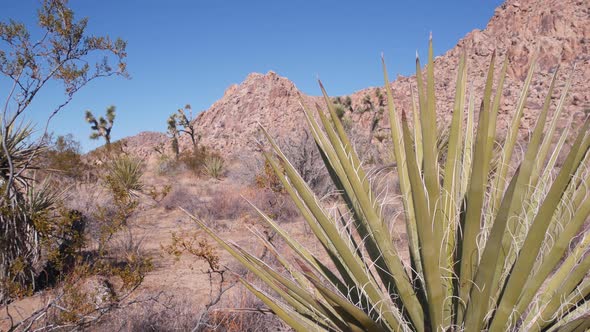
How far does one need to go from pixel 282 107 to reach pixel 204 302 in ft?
159

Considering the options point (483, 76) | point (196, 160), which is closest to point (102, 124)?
point (196, 160)

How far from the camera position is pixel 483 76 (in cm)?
3466

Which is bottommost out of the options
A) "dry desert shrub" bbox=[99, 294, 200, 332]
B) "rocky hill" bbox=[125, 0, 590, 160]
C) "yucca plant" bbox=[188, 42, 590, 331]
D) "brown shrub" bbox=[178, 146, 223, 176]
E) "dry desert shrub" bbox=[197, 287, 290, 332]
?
"dry desert shrub" bbox=[197, 287, 290, 332]

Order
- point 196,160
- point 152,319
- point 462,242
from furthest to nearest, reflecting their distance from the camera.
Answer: point 196,160 < point 152,319 < point 462,242

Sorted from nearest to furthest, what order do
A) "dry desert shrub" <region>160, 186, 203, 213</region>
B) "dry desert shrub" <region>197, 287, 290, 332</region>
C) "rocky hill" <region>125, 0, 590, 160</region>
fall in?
"dry desert shrub" <region>197, 287, 290, 332</region> → "dry desert shrub" <region>160, 186, 203, 213</region> → "rocky hill" <region>125, 0, 590, 160</region>

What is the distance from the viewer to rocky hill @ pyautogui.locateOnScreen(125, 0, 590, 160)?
1371 inches

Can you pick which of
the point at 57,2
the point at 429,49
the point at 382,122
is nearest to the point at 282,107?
the point at 382,122

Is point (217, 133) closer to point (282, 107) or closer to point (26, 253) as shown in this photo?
point (282, 107)

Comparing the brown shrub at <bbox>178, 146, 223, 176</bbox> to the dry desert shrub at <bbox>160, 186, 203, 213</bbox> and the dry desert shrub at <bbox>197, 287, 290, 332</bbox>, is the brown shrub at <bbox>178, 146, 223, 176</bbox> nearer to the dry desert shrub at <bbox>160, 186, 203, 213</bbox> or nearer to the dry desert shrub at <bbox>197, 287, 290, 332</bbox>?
the dry desert shrub at <bbox>160, 186, 203, 213</bbox>

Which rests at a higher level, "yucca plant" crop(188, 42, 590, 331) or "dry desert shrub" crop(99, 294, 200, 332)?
"yucca plant" crop(188, 42, 590, 331)

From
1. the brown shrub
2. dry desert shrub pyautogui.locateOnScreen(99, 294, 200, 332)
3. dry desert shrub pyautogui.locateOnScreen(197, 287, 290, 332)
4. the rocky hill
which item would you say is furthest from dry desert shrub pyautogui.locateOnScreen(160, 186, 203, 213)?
the rocky hill

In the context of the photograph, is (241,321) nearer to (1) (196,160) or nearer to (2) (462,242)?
(2) (462,242)

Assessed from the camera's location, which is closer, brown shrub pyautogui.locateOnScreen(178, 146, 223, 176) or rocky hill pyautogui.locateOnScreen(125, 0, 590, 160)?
brown shrub pyautogui.locateOnScreen(178, 146, 223, 176)

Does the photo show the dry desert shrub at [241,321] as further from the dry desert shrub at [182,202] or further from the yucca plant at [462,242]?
the dry desert shrub at [182,202]
